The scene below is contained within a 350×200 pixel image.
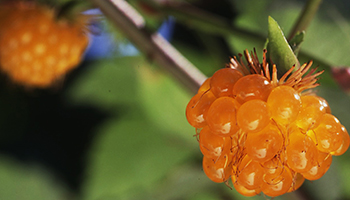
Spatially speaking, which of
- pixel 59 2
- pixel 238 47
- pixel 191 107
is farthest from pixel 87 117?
pixel 191 107

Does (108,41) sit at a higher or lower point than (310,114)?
lower

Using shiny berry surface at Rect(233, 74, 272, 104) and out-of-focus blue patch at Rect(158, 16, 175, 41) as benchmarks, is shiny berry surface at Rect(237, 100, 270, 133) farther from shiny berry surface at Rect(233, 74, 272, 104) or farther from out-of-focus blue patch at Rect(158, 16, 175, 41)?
out-of-focus blue patch at Rect(158, 16, 175, 41)

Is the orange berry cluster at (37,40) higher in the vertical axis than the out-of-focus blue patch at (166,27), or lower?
lower

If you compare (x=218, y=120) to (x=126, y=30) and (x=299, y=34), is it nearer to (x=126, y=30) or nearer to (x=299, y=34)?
(x=299, y=34)

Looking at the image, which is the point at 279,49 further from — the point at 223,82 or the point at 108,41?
the point at 108,41

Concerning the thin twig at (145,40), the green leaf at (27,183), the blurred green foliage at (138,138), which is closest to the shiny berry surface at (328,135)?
the thin twig at (145,40)

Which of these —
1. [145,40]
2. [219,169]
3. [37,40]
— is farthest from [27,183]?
[219,169]

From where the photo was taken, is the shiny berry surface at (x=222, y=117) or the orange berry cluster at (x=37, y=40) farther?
the orange berry cluster at (x=37, y=40)

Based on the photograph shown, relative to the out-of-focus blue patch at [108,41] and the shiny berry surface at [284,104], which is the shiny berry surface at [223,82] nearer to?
the shiny berry surface at [284,104]
